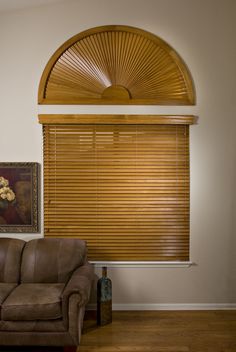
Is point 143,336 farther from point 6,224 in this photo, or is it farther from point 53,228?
point 6,224

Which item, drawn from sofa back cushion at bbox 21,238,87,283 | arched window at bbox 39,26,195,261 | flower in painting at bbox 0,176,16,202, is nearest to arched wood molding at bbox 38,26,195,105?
arched window at bbox 39,26,195,261

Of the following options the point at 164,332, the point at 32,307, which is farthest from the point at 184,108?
the point at 32,307

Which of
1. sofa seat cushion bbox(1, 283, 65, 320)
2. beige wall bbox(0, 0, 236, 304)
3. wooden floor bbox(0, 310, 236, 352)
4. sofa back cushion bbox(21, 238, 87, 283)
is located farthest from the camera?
beige wall bbox(0, 0, 236, 304)

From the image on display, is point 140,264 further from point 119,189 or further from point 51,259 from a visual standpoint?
point 51,259

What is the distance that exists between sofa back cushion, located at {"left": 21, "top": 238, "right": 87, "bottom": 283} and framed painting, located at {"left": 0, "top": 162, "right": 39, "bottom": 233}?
1.06 feet

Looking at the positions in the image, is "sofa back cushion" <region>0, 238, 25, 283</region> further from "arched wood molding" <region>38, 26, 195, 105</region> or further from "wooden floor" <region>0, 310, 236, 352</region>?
"arched wood molding" <region>38, 26, 195, 105</region>

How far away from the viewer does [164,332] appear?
126 inches

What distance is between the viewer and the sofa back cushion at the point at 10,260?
11.0ft

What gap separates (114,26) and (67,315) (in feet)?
9.00

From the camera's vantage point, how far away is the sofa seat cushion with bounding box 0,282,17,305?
2.93 m

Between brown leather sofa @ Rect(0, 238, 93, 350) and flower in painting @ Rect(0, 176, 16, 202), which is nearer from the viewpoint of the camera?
brown leather sofa @ Rect(0, 238, 93, 350)

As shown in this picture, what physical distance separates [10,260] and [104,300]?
947mm

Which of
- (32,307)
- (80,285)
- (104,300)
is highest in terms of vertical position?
(80,285)

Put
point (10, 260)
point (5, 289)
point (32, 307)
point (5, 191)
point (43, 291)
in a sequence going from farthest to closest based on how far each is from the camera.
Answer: point (5, 191), point (10, 260), point (5, 289), point (43, 291), point (32, 307)
